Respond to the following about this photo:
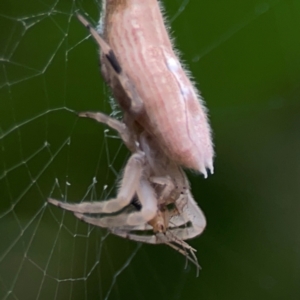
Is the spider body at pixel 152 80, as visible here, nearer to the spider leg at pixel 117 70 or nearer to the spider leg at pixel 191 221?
the spider leg at pixel 117 70

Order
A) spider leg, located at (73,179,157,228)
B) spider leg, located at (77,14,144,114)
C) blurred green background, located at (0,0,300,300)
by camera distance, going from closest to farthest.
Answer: spider leg, located at (77,14,144,114) → spider leg, located at (73,179,157,228) → blurred green background, located at (0,0,300,300)

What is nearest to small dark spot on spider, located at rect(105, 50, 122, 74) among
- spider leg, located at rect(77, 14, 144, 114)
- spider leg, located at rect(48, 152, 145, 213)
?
spider leg, located at rect(77, 14, 144, 114)

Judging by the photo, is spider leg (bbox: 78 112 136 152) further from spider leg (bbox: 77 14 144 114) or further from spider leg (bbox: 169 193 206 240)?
spider leg (bbox: 169 193 206 240)

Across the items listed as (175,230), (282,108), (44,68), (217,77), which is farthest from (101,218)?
(282,108)

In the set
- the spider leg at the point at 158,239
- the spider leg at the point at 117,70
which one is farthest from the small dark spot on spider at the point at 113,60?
the spider leg at the point at 158,239

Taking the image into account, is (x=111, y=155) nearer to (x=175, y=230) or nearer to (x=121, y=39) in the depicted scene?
(x=175, y=230)

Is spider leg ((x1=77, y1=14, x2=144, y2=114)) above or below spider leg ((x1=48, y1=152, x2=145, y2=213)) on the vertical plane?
above

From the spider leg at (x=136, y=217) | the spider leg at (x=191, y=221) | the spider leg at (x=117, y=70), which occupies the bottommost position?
the spider leg at (x=191, y=221)
